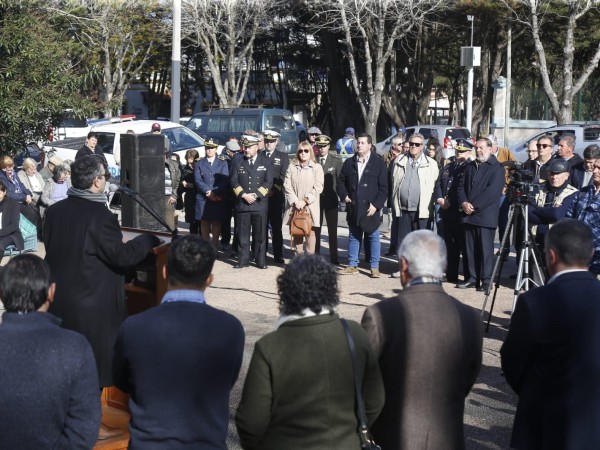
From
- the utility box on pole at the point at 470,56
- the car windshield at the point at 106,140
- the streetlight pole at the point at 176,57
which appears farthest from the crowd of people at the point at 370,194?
the utility box on pole at the point at 470,56

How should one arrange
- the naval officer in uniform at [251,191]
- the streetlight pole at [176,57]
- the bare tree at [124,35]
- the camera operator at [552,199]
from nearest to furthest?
the camera operator at [552,199] → the naval officer in uniform at [251,191] → the streetlight pole at [176,57] → the bare tree at [124,35]

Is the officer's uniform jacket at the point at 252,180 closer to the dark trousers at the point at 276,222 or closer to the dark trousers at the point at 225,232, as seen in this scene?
the dark trousers at the point at 276,222

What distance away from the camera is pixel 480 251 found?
11.9 m

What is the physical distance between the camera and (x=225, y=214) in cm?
1458

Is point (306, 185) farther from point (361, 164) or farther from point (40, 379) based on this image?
point (40, 379)

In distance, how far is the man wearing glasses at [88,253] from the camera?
572 centimetres

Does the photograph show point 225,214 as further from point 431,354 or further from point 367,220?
point 431,354

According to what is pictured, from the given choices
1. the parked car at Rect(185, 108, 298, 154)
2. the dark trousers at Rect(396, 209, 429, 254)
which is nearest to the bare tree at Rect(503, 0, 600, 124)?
the parked car at Rect(185, 108, 298, 154)

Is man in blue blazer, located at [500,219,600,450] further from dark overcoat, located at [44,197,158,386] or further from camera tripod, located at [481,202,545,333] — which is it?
camera tripod, located at [481,202,545,333]

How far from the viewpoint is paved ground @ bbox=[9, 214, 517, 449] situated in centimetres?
699

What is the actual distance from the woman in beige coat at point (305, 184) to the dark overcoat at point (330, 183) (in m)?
0.46

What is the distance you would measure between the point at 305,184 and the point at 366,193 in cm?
82

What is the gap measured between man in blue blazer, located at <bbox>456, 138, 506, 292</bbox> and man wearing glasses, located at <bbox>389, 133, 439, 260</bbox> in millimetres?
1047

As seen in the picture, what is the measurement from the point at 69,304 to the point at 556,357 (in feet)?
9.36
